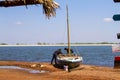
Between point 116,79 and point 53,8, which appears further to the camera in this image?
point 116,79

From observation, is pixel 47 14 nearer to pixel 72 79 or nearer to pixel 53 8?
pixel 53 8

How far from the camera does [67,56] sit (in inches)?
1630

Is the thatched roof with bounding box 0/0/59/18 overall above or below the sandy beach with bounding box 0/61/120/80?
above

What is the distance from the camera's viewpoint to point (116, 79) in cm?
2573

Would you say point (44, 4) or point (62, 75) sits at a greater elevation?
point (44, 4)

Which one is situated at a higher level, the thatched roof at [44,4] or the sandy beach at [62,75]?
the thatched roof at [44,4]

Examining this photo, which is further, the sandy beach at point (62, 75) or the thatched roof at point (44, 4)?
the sandy beach at point (62, 75)

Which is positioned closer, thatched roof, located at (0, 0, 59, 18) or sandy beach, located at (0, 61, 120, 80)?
thatched roof, located at (0, 0, 59, 18)

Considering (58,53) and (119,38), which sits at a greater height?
(119,38)

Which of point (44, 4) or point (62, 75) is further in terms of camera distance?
point (62, 75)

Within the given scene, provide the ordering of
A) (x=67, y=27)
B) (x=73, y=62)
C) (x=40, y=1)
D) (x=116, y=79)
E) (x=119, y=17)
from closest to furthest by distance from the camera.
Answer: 1. (x=119, y=17)
2. (x=40, y=1)
3. (x=116, y=79)
4. (x=73, y=62)
5. (x=67, y=27)

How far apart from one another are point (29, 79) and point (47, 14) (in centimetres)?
1568

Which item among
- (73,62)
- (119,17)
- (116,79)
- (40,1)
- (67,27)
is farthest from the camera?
(67,27)

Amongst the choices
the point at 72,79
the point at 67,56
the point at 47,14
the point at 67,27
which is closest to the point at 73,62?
the point at 67,56
